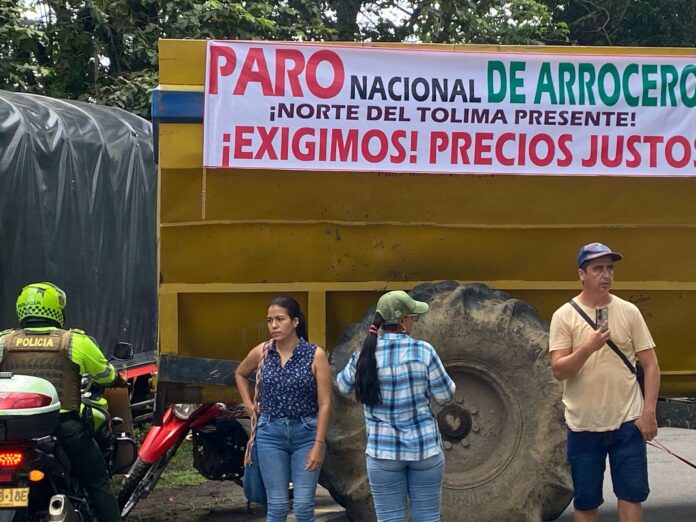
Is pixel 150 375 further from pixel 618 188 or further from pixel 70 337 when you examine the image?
pixel 618 188

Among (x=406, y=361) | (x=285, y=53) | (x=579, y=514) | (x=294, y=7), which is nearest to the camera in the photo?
(x=406, y=361)

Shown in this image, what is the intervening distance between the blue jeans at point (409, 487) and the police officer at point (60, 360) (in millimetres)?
1592

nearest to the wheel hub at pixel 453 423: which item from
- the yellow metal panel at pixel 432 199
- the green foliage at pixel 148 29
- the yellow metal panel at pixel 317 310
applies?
the yellow metal panel at pixel 317 310

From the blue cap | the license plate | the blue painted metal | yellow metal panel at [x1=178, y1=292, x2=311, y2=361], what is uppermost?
the blue painted metal

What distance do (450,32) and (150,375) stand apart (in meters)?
8.16

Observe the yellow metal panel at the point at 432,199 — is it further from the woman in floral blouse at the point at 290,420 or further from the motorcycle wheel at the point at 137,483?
the motorcycle wheel at the point at 137,483

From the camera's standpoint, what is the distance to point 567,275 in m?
6.52

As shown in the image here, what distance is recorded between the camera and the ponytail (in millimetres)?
4922

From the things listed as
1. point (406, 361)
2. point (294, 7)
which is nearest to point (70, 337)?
point (406, 361)

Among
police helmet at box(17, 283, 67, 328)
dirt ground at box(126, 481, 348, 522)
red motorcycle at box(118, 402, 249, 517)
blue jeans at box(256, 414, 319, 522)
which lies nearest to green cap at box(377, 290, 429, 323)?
blue jeans at box(256, 414, 319, 522)

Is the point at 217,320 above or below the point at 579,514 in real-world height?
above

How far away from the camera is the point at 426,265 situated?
21.1 ft

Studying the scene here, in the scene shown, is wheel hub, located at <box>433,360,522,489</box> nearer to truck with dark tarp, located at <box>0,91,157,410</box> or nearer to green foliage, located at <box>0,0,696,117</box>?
truck with dark tarp, located at <box>0,91,157,410</box>

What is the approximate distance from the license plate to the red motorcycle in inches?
61.3
